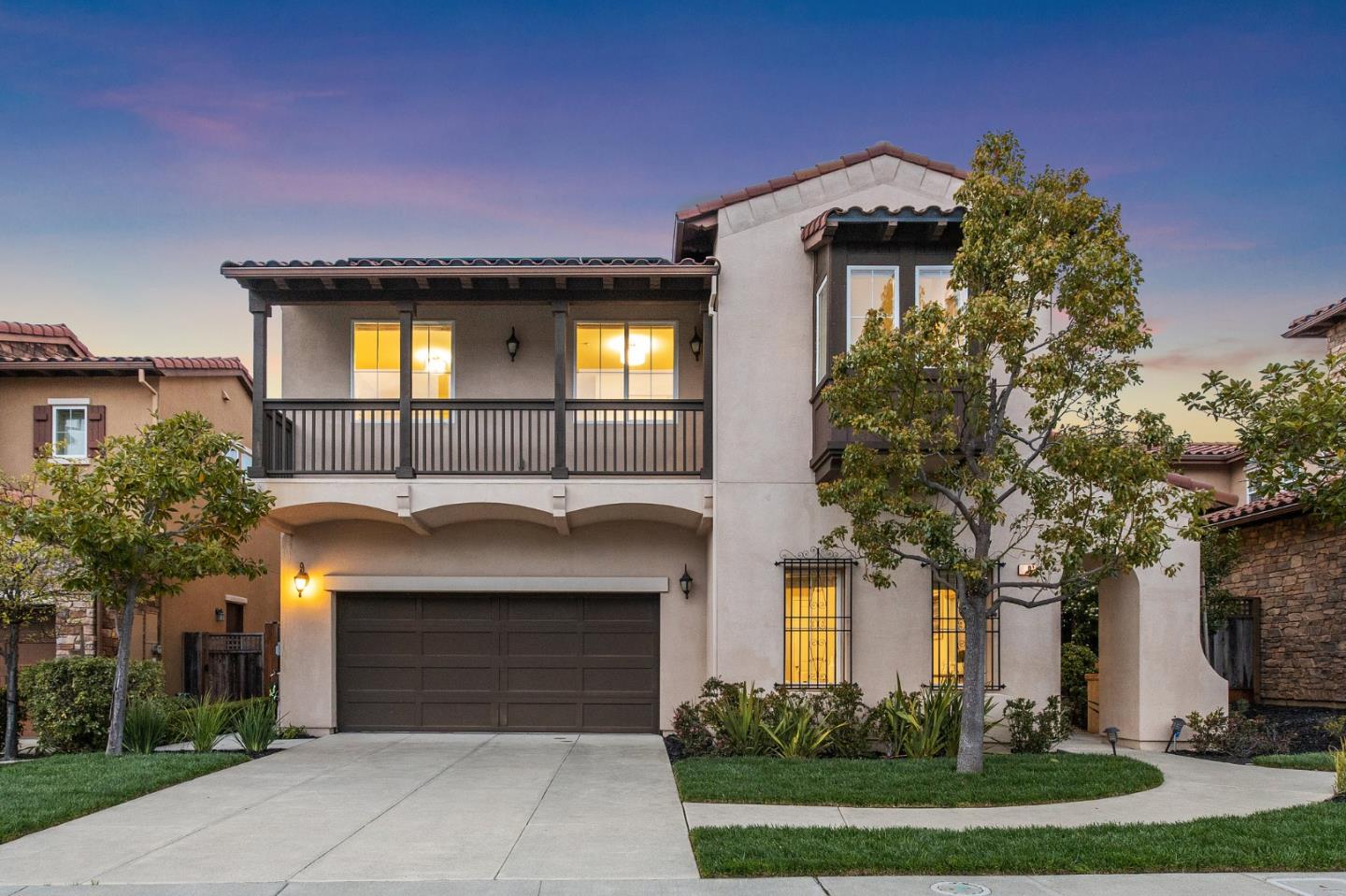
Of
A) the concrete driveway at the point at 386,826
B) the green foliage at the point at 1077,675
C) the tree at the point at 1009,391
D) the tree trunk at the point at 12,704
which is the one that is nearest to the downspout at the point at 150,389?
the tree trunk at the point at 12,704

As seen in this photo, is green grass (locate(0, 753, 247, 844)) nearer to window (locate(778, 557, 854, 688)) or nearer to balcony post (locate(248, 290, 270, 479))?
balcony post (locate(248, 290, 270, 479))

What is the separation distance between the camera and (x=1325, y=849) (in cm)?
753

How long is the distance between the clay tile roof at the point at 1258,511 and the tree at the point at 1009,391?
274 inches

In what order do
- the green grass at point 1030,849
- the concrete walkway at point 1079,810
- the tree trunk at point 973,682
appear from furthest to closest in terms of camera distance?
the tree trunk at point 973,682, the concrete walkway at point 1079,810, the green grass at point 1030,849

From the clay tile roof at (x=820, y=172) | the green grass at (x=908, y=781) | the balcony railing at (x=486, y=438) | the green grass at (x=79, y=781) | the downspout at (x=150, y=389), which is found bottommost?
the green grass at (x=79, y=781)

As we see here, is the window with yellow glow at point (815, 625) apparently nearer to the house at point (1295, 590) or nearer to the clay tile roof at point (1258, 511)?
the clay tile roof at point (1258, 511)

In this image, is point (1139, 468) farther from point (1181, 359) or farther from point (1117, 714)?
point (1181, 359)

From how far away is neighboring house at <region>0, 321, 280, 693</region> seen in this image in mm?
16406

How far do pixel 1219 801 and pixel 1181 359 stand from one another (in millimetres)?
11457

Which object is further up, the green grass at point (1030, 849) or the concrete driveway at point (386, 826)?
the green grass at point (1030, 849)

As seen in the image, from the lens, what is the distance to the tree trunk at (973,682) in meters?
10.8

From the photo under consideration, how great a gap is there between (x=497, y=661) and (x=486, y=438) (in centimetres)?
348

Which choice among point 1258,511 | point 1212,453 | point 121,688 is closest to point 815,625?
point 1258,511

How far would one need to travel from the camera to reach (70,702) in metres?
13.8
